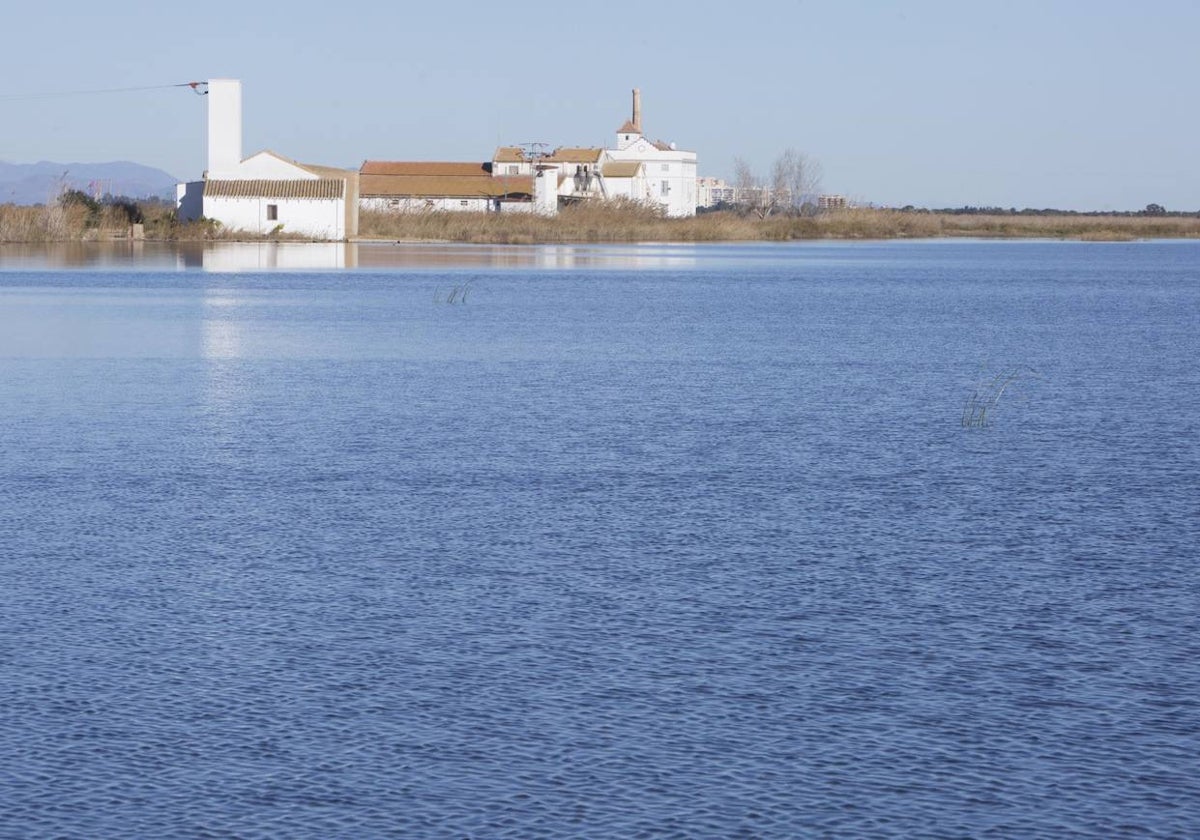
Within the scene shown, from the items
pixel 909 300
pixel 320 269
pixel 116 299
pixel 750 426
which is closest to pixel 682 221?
pixel 320 269

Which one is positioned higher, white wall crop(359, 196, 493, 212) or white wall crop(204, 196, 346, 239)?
white wall crop(359, 196, 493, 212)

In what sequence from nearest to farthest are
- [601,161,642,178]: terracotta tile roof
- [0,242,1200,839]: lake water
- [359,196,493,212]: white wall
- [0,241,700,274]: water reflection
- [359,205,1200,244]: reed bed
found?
[0,242,1200,839]: lake water
[0,241,700,274]: water reflection
[359,205,1200,244]: reed bed
[359,196,493,212]: white wall
[601,161,642,178]: terracotta tile roof

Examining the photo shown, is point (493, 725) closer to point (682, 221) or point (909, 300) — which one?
point (909, 300)

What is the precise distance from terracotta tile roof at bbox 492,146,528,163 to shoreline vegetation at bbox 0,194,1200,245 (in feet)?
50.8

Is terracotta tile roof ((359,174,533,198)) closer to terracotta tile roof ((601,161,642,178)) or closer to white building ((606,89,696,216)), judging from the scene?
terracotta tile roof ((601,161,642,178))

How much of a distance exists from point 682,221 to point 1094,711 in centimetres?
10366

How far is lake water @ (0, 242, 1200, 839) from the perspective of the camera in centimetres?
668

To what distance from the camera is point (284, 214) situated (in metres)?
79.9

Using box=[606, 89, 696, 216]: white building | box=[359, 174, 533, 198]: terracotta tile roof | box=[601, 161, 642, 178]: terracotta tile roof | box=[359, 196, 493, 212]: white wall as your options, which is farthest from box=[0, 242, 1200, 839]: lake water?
box=[606, 89, 696, 216]: white building

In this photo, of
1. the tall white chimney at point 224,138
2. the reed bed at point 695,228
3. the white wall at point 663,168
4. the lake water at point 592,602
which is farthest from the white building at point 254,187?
the white wall at point 663,168

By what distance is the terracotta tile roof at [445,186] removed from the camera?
4624 inches

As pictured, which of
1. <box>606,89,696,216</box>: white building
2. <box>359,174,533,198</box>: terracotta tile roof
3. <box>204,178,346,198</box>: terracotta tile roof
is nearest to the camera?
Result: <box>204,178,346,198</box>: terracotta tile roof

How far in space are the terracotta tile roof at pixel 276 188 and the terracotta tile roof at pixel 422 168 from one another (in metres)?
43.6

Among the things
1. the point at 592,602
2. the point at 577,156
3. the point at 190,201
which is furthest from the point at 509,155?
the point at 592,602
